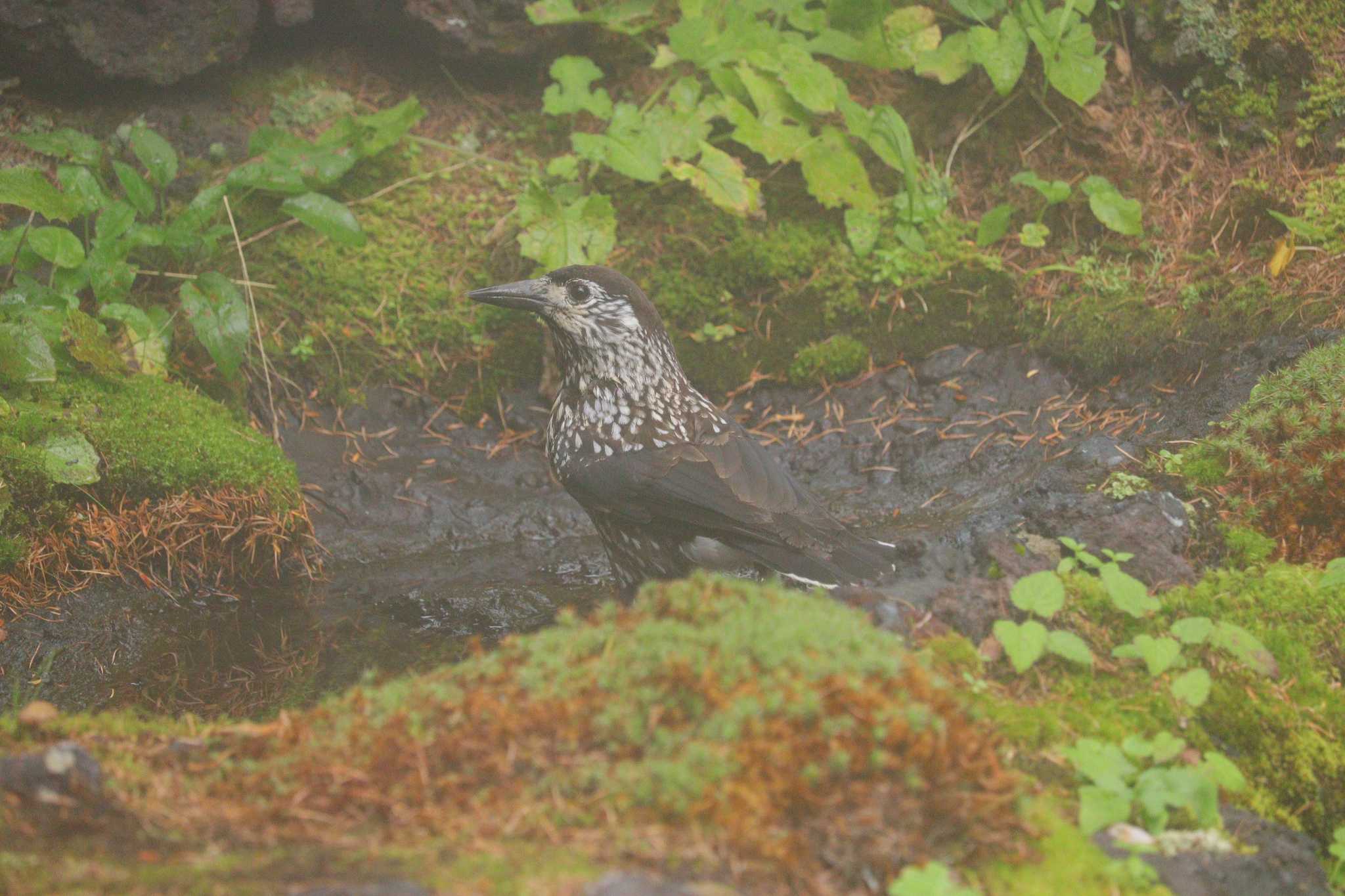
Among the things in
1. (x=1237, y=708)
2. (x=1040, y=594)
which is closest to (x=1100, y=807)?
(x=1040, y=594)

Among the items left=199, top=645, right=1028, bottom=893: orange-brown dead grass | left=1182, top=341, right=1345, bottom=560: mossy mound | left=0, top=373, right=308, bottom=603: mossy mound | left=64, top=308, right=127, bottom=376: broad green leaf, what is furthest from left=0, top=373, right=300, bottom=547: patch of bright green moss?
left=1182, top=341, right=1345, bottom=560: mossy mound

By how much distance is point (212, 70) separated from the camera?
272 inches

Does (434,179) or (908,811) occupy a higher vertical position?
(434,179)

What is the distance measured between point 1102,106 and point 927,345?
187cm

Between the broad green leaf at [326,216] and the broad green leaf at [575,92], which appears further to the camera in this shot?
the broad green leaf at [575,92]

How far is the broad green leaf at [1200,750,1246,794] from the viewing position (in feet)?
9.42

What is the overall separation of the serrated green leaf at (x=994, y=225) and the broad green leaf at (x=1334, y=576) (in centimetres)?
322

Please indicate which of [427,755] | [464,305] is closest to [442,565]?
[464,305]

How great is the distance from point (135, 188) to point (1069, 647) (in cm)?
525

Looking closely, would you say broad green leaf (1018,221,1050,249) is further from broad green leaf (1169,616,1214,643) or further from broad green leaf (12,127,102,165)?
broad green leaf (12,127,102,165)

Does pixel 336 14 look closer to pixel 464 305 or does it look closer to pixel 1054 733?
pixel 464 305

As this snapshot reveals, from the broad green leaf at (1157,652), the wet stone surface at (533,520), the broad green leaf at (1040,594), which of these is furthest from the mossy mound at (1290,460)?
the broad green leaf at (1040,594)

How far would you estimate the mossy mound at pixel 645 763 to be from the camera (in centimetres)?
236

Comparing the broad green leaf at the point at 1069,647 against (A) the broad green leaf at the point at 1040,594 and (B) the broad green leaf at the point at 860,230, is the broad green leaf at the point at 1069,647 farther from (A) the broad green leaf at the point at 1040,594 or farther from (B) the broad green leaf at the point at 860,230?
(B) the broad green leaf at the point at 860,230
